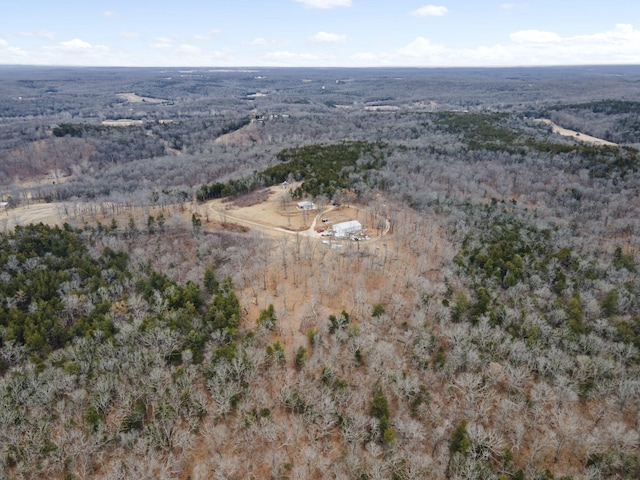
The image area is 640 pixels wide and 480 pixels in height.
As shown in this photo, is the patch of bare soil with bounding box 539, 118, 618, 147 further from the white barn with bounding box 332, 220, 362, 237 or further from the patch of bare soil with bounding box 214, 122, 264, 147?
the patch of bare soil with bounding box 214, 122, 264, 147

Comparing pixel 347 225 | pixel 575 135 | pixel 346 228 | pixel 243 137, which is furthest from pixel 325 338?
pixel 575 135

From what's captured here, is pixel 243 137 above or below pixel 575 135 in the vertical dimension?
below

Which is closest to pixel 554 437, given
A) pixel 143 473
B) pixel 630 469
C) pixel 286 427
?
pixel 630 469

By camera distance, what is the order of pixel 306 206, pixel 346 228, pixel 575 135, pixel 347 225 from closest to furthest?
pixel 346 228
pixel 347 225
pixel 306 206
pixel 575 135

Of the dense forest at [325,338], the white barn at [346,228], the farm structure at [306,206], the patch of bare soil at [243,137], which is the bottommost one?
the dense forest at [325,338]

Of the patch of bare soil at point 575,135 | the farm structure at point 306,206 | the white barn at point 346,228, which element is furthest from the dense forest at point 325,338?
the patch of bare soil at point 575,135

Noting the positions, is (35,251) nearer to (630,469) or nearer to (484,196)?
(630,469)

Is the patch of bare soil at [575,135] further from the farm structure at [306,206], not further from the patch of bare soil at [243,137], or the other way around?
the patch of bare soil at [243,137]

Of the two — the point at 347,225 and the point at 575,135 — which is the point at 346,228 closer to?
the point at 347,225
